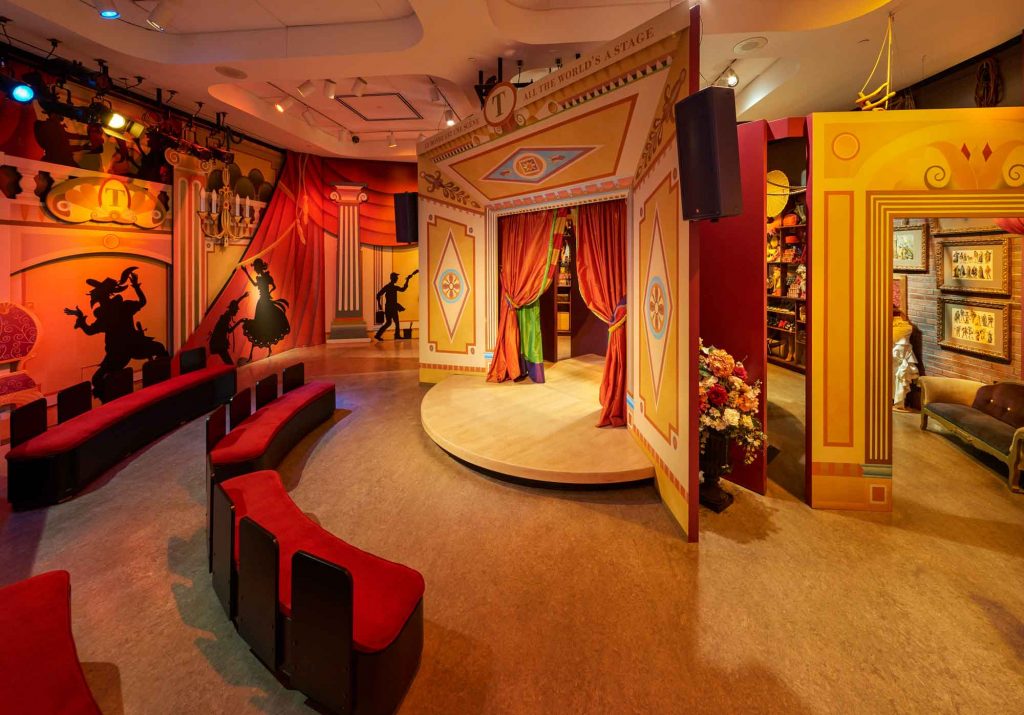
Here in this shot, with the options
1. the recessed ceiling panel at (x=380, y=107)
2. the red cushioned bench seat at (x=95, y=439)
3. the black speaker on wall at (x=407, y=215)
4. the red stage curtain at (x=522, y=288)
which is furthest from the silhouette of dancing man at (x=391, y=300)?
the red cushioned bench seat at (x=95, y=439)

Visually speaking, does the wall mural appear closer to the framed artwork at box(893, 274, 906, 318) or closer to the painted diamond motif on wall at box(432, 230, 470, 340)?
the painted diamond motif on wall at box(432, 230, 470, 340)

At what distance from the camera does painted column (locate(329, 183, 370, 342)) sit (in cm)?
972

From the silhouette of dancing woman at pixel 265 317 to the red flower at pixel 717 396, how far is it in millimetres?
7906

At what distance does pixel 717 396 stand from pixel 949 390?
3481 mm

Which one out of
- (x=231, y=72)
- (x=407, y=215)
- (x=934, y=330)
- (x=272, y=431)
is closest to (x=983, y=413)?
(x=934, y=330)

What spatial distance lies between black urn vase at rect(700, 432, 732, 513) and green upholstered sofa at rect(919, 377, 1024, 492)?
94.2 inches

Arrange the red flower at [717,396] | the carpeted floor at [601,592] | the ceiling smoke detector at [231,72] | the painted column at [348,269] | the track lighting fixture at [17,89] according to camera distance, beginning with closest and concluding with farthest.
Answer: the carpeted floor at [601,592], the red flower at [717,396], the track lighting fixture at [17,89], the ceiling smoke detector at [231,72], the painted column at [348,269]

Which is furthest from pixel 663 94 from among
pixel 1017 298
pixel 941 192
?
pixel 1017 298

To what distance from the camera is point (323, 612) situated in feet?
5.57

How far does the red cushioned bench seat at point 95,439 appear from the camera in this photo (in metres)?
3.32

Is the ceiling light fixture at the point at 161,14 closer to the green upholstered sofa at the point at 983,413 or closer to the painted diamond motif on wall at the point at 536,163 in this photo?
the painted diamond motif on wall at the point at 536,163

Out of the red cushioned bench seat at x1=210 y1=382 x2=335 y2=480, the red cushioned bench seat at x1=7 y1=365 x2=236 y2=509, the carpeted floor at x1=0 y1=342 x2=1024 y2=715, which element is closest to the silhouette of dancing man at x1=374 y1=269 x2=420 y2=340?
the red cushioned bench seat at x1=7 y1=365 x2=236 y2=509

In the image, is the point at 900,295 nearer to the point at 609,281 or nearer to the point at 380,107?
the point at 609,281

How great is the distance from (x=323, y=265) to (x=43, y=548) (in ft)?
25.0
